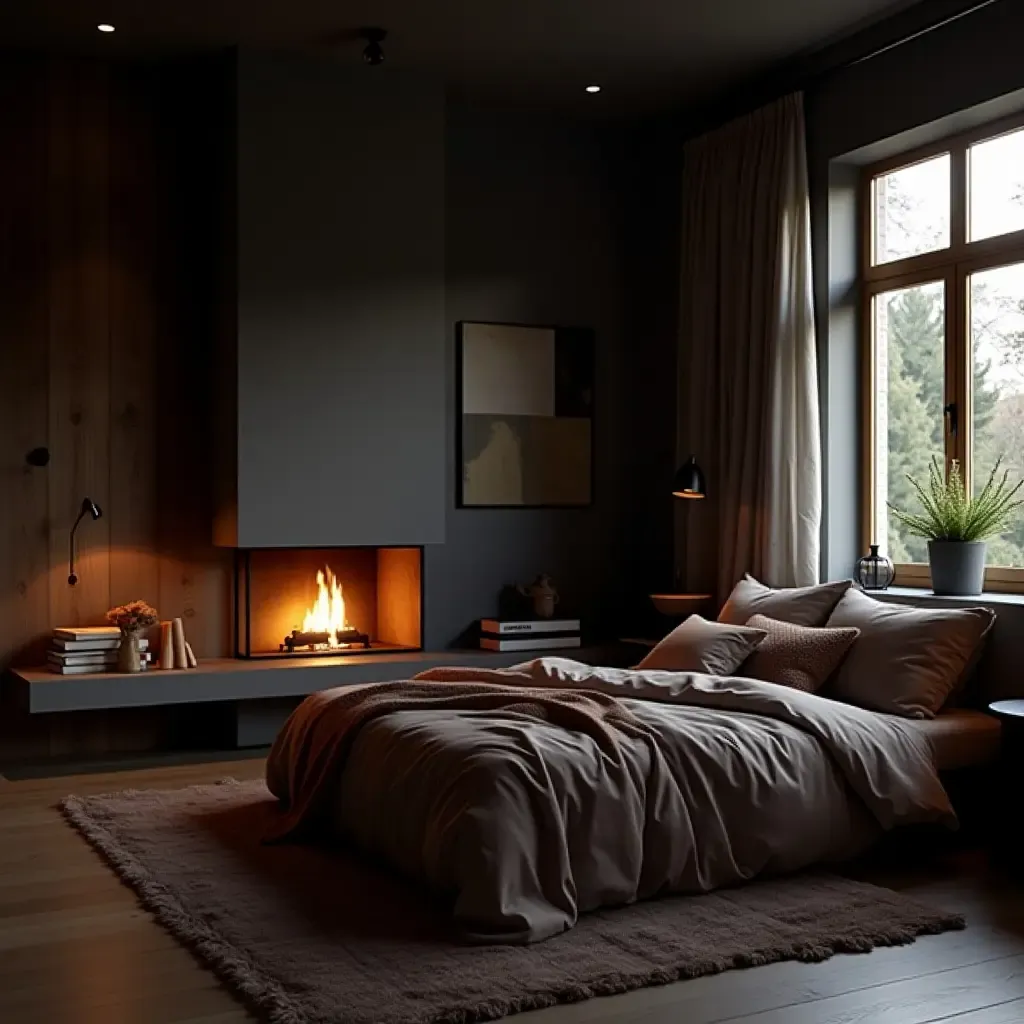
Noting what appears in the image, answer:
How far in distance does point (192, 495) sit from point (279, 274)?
43.0 inches

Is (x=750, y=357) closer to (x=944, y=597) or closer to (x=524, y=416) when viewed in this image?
(x=524, y=416)

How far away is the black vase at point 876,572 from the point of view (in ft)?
17.5

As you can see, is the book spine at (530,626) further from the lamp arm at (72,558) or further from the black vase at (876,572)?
the lamp arm at (72,558)

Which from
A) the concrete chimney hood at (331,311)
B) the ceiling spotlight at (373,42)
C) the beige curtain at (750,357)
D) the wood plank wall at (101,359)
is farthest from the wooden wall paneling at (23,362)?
the beige curtain at (750,357)

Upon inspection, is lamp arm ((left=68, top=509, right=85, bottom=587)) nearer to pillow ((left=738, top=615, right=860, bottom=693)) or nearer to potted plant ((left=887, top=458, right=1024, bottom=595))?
pillow ((left=738, top=615, right=860, bottom=693))

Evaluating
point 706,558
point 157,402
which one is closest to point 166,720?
point 157,402

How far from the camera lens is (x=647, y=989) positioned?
118 inches

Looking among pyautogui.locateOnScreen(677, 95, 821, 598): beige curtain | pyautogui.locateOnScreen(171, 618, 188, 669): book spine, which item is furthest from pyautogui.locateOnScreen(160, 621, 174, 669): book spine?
pyautogui.locateOnScreen(677, 95, 821, 598): beige curtain

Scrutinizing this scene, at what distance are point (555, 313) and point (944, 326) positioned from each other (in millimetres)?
2064

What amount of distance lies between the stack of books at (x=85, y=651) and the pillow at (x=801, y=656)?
2.62 metres

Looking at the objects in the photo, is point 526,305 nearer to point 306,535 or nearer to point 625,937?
point 306,535

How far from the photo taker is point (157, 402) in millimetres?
5992

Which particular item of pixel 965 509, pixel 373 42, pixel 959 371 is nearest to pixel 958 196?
pixel 959 371

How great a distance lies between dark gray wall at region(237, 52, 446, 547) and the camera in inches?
227
